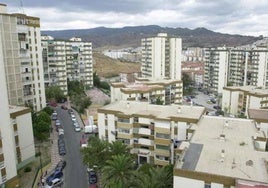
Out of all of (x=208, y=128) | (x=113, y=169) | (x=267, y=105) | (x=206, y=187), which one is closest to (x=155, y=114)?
(x=208, y=128)

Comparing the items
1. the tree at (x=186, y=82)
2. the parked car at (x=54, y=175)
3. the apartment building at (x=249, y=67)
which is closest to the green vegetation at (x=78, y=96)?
the parked car at (x=54, y=175)

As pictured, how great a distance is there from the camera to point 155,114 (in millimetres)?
36969

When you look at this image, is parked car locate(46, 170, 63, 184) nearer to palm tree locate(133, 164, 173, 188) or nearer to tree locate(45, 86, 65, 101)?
palm tree locate(133, 164, 173, 188)

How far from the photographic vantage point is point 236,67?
301 ft

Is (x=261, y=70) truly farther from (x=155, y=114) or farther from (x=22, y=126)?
(x=22, y=126)

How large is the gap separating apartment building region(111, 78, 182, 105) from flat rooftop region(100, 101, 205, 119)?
44.9 ft

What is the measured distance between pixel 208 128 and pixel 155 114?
886cm

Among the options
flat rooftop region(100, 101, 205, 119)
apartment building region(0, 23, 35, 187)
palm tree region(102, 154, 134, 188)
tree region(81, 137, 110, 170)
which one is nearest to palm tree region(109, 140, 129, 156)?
tree region(81, 137, 110, 170)

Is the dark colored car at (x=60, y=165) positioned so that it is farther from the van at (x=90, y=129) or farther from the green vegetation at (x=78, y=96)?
the green vegetation at (x=78, y=96)

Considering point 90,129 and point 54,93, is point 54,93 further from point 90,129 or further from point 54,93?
point 90,129

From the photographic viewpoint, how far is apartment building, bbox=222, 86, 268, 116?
57.4 m

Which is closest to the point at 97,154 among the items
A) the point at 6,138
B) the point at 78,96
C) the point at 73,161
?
the point at 73,161

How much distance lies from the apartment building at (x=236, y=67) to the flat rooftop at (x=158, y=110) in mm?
52061

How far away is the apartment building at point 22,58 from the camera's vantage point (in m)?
48.7
